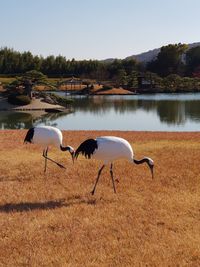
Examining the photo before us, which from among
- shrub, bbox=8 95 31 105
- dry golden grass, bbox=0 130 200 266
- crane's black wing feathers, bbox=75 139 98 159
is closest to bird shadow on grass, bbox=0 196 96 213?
dry golden grass, bbox=0 130 200 266

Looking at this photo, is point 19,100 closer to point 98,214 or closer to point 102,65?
point 98,214

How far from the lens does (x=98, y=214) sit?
7.39 meters

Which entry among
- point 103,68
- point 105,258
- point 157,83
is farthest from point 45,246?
point 103,68

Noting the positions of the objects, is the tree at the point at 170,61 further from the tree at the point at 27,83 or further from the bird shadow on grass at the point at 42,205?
the bird shadow on grass at the point at 42,205

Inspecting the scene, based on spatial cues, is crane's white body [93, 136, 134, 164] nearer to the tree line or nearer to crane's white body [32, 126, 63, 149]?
crane's white body [32, 126, 63, 149]

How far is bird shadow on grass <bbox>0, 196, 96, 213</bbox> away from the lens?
7.67m

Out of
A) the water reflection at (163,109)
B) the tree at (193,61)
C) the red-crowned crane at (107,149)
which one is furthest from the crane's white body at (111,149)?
the tree at (193,61)

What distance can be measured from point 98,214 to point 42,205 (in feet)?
4.18

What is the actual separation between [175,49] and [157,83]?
23.3 meters

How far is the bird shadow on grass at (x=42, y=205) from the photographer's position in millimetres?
7668

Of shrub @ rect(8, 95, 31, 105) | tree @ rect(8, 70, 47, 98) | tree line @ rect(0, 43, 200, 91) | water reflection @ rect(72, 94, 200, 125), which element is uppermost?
tree line @ rect(0, 43, 200, 91)

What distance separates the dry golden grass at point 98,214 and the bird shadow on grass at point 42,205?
0.02 m

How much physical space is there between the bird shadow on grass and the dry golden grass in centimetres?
2

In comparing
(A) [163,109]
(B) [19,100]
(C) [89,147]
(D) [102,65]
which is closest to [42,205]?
(C) [89,147]
